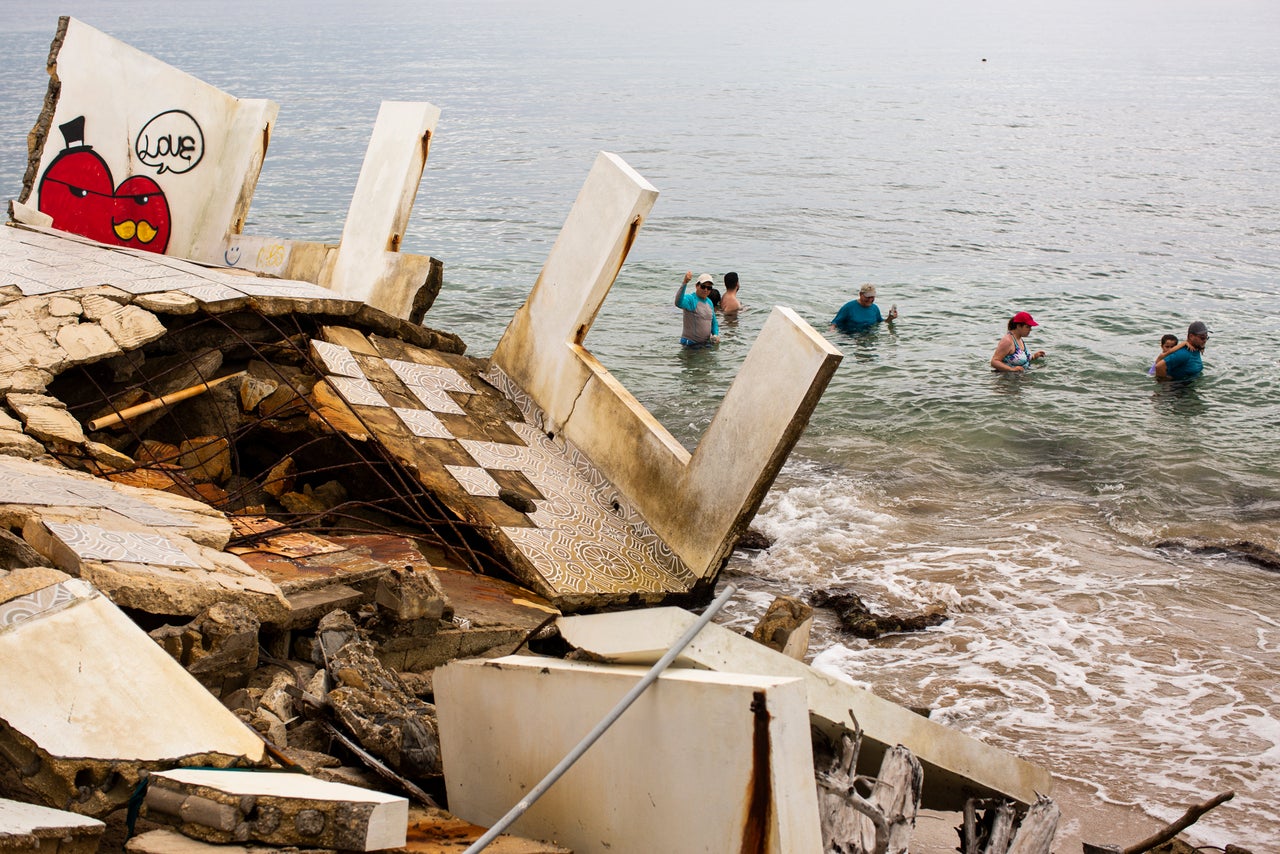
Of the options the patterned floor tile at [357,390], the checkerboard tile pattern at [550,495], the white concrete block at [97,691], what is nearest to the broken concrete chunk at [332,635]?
the white concrete block at [97,691]

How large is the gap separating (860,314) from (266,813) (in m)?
15.1

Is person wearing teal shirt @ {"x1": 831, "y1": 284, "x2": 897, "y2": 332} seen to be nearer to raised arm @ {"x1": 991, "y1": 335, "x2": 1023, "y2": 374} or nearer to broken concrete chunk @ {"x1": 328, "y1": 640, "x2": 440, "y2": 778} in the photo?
raised arm @ {"x1": 991, "y1": 335, "x2": 1023, "y2": 374}

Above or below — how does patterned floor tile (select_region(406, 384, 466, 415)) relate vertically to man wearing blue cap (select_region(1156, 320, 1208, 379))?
below

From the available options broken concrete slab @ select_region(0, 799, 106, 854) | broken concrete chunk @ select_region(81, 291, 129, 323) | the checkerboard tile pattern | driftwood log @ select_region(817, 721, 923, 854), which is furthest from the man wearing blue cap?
broken concrete slab @ select_region(0, 799, 106, 854)

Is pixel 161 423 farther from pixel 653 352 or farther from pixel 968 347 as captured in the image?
pixel 968 347

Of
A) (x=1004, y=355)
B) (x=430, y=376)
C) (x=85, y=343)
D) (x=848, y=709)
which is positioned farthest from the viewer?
(x=1004, y=355)

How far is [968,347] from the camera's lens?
1709 centimetres

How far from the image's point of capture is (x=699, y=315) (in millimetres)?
15969

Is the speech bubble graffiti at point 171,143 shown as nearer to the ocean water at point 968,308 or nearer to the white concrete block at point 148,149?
the white concrete block at point 148,149

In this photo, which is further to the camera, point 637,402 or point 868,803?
point 637,402

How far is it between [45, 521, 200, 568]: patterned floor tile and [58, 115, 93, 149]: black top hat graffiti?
21.8 ft

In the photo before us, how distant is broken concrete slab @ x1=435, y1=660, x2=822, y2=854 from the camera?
3051 millimetres

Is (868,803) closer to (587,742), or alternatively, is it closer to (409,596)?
(587,742)

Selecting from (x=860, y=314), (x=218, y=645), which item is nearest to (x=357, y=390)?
(x=218, y=645)
